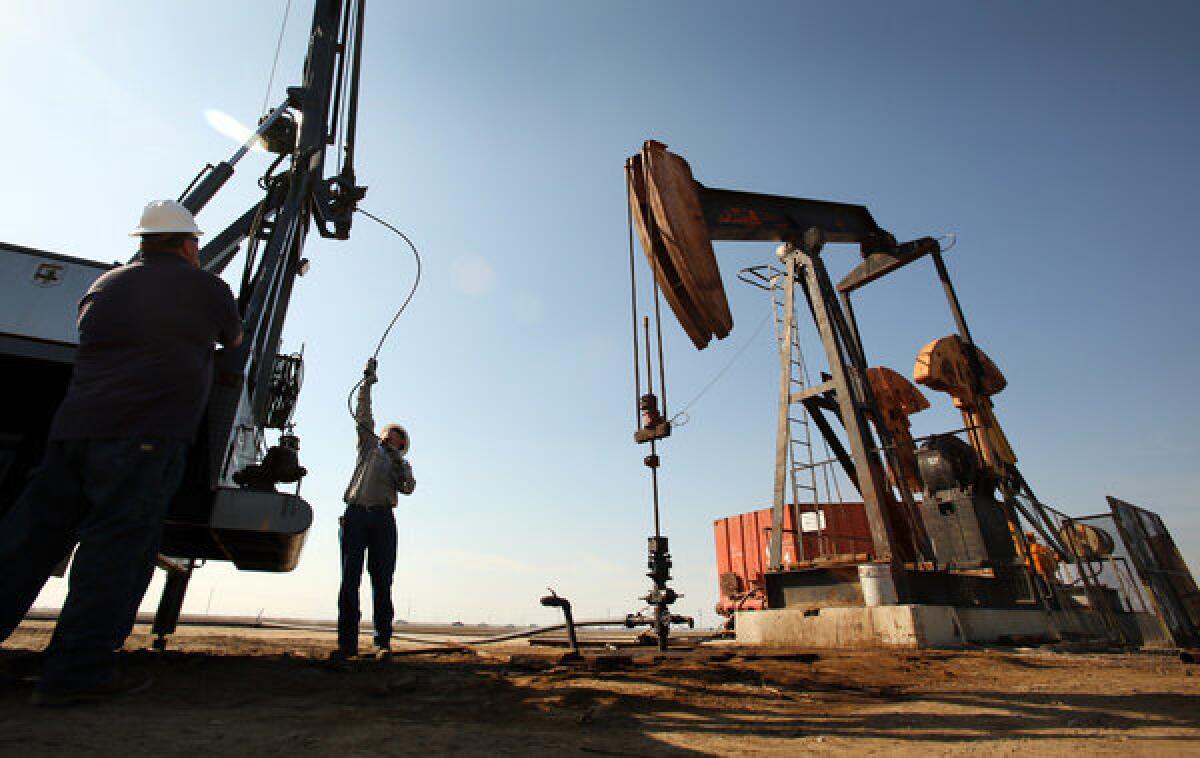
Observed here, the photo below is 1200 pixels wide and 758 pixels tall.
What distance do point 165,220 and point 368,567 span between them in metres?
2.78

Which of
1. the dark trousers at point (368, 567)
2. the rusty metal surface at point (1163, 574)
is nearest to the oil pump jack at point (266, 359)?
the dark trousers at point (368, 567)

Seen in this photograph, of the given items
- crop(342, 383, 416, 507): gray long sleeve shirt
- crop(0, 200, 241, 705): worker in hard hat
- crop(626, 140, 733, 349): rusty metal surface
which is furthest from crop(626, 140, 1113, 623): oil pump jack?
crop(0, 200, 241, 705): worker in hard hat

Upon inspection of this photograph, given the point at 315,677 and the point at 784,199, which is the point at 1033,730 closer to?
the point at 315,677

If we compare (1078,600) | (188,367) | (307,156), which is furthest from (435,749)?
(1078,600)

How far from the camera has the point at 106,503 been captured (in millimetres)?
2293

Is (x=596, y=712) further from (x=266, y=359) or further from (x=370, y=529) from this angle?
(x=266, y=359)

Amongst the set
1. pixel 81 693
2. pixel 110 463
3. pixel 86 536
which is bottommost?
pixel 81 693

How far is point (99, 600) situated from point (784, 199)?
9147mm

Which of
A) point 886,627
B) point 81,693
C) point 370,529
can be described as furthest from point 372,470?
point 886,627

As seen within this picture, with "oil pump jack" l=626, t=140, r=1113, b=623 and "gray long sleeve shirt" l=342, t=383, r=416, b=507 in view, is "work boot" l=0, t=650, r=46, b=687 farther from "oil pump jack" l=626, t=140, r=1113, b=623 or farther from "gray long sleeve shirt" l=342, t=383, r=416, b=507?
"oil pump jack" l=626, t=140, r=1113, b=623

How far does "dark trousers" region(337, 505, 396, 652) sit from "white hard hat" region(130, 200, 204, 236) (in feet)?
7.68

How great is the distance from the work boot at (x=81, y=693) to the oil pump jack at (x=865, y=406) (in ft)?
14.2

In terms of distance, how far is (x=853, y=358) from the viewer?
8688mm

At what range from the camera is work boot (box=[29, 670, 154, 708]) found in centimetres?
203
